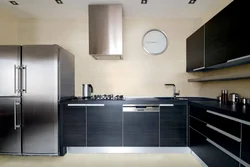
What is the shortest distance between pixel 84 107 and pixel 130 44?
5.05ft

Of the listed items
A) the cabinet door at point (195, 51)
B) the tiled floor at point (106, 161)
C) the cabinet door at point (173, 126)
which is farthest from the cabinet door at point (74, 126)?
the cabinet door at point (195, 51)

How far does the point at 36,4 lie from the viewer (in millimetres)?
2816

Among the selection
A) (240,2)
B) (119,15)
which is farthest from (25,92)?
(240,2)

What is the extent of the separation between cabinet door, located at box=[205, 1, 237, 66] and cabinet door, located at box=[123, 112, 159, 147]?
1188 mm

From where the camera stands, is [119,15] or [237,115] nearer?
[237,115]

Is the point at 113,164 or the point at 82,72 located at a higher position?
the point at 82,72

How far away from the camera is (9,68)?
2.65m

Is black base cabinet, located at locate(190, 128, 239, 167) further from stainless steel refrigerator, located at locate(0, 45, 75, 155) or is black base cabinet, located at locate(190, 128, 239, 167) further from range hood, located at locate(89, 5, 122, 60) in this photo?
stainless steel refrigerator, located at locate(0, 45, 75, 155)

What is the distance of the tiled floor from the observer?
2.46m

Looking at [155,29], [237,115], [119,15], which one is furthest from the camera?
[155,29]

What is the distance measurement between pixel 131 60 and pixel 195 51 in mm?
1188

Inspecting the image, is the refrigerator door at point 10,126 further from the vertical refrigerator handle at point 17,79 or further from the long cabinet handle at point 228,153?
the long cabinet handle at point 228,153

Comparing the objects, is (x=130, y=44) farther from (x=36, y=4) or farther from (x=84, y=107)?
(x=36, y=4)

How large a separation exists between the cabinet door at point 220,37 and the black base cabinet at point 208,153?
104 centimetres
